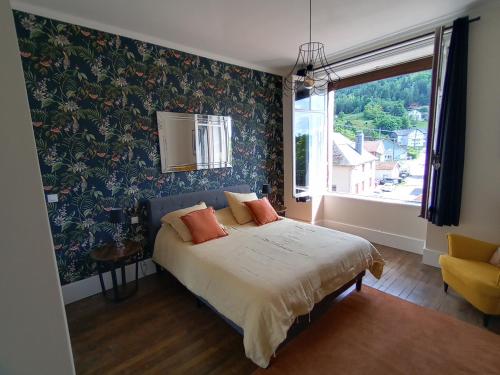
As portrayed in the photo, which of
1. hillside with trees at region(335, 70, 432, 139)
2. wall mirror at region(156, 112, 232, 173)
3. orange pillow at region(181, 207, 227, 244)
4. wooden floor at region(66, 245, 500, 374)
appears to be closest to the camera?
wooden floor at region(66, 245, 500, 374)

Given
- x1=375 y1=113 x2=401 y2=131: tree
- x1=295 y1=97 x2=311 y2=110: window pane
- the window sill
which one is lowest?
the window sill

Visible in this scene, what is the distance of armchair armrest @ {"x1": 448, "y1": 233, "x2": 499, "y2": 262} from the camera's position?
2.50 metres

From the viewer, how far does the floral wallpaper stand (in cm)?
239

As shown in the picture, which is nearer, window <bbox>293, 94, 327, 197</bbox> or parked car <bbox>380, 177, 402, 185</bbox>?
parked car <bbox>380, 177, 402, 185</bbox>

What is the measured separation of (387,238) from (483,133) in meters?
1.85

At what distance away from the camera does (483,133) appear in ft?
8.86

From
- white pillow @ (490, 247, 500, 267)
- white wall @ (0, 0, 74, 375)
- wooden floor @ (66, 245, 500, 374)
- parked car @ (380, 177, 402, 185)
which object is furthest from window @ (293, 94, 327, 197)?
white wall @ (0, 0, 74, 375)

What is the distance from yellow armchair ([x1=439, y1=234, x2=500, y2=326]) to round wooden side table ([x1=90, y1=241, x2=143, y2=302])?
3214mm

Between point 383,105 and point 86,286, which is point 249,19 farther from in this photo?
point 86,286

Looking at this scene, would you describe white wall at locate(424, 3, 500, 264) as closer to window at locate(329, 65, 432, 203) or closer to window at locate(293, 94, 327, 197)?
window at locate(329, 65, 432, 203)

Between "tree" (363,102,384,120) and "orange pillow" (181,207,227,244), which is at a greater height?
"tree" (363,102,384,120)

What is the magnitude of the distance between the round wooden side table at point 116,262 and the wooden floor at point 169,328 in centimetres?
10

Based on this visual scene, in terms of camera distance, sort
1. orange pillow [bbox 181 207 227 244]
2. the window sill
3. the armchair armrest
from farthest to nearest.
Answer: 1. the window sill
2. orange pillow [bbox 181 207 227 244]
3. the armchair armrest

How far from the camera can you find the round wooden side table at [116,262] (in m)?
2.51
